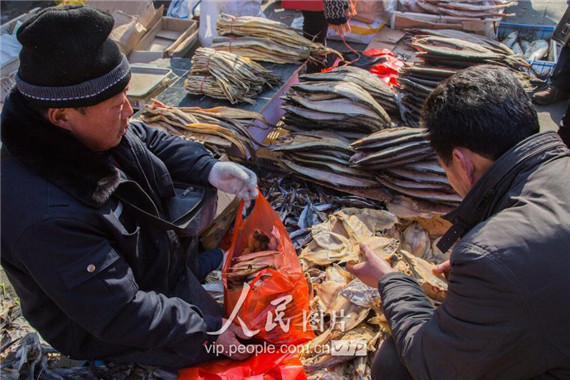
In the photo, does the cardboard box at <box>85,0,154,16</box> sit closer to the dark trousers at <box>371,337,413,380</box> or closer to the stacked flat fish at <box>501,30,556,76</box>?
the stacked flat fish at <box>501,30,556,76</box>

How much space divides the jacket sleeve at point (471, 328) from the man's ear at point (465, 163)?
346 millimetres

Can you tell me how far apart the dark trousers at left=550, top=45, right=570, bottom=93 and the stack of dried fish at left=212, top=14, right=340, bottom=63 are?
2699 millimetres

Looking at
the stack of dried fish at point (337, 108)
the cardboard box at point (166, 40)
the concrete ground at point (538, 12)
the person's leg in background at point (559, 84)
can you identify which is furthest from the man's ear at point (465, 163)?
the concrete ground at point (538, 12)

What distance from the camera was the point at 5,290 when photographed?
325 cm

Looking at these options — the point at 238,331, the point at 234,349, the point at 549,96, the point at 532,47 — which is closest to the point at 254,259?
the point at 238,331

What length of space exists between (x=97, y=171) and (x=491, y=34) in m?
5.35

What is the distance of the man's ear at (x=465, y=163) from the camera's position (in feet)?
5.95

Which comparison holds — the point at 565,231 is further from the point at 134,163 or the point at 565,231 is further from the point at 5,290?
the point at 5,290

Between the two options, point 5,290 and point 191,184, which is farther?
point 5,290

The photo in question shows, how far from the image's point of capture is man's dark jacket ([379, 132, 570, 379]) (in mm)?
1523

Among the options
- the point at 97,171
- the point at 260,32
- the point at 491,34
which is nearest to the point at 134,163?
the point at 97,171

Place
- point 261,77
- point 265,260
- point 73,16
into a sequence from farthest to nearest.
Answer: point 261,77 < point 265,260 < point 73,16

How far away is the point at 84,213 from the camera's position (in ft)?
6.22

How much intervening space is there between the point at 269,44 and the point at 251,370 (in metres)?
3.09
